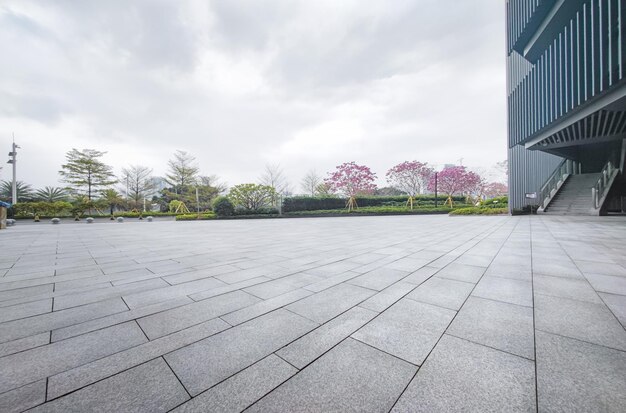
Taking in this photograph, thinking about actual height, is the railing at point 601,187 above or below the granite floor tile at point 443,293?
above

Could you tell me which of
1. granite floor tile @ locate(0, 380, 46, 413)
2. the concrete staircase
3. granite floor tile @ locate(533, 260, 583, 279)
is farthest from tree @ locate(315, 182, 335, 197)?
granite floor tile @ locate(0, 380, 46, 413)

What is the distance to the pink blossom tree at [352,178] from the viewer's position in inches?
1136

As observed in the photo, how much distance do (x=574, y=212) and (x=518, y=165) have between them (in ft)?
18.4

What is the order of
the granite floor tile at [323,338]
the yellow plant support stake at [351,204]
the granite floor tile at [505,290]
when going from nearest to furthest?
1. the granite floor tile at [323,338]
2. the granite floor tile at [505,290]
3. the yellow plant support stake at [351,204]

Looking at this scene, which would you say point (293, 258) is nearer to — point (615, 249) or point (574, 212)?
point (615, 249)

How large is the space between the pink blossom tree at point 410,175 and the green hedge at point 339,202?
2.47 meters

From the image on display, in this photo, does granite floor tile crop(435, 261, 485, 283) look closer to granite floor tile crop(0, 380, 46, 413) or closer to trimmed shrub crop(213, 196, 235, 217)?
granite floor tile crop(0, 380, 46, 413)

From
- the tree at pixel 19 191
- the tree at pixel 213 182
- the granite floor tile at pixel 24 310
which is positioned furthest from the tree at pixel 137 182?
the granite floor tile at pixel 24 310

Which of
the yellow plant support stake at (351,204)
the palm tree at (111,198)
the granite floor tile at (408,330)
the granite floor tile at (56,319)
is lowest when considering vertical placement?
the granite floor tile at (56,319)

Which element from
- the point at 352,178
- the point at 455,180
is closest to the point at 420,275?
the point at 352,178

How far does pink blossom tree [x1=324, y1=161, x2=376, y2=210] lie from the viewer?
28.8 metres

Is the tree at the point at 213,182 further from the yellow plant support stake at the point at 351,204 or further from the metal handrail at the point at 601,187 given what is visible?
the metal handrail at the point at 601,187

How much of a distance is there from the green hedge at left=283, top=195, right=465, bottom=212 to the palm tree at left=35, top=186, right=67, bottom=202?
28716 millimetres

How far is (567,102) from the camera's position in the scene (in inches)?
381
